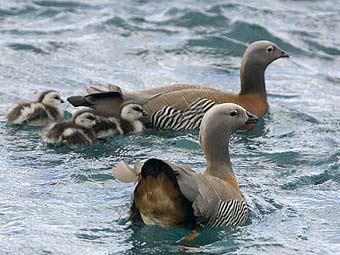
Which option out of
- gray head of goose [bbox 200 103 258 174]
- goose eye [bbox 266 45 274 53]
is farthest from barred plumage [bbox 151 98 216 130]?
gray head of goose [bbox 200 103 258 174]

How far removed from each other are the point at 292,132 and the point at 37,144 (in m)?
2.74

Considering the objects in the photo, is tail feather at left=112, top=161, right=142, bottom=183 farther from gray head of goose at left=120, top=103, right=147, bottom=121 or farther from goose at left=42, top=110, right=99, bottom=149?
gray head of goose at left=120, top=103, right=147, bottom=121

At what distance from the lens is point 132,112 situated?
38.6ft

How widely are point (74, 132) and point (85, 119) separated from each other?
0.25 metres

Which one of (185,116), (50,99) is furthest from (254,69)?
(50,99)

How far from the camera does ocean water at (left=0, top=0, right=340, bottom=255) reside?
880cm

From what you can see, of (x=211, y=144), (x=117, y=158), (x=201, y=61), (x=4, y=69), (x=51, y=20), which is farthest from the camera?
(x=51, y=20)

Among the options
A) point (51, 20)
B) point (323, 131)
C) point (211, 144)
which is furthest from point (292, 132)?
point (51, 20)

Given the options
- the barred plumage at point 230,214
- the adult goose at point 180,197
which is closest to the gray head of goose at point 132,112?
the adult goose at point 180,197

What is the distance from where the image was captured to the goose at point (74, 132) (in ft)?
36.5

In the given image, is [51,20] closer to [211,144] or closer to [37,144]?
[37,144]

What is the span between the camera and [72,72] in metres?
14.5

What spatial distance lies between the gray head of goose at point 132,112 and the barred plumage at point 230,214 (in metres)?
2.82

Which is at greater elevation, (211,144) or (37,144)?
(211,144)
